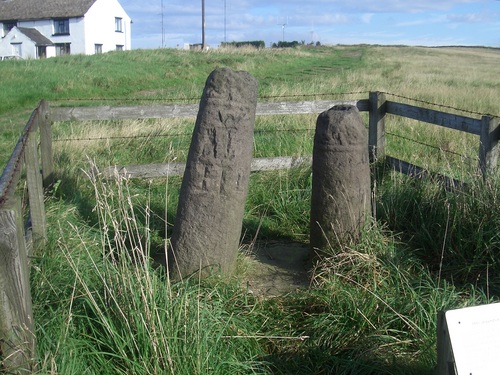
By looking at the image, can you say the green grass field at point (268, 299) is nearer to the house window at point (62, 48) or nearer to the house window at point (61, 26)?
the house window at point (62, 48)

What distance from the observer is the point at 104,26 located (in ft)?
201

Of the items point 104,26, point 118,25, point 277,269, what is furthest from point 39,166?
point 118,25

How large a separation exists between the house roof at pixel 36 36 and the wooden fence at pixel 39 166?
53616mm

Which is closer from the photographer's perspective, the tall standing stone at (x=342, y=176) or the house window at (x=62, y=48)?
the tall standing stone at (x=342, y=176)

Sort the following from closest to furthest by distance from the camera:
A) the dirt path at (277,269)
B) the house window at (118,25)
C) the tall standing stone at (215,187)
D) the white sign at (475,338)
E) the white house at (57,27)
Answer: the white sign at (475,338) < the tall standing stone at (215,187) < the dirt path at (277,269) < the white house at (57,27) < the house window at (118,25)

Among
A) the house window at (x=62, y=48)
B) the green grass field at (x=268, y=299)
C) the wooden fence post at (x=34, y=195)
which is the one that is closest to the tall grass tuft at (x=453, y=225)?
the green grass field at (x=268, y=299)

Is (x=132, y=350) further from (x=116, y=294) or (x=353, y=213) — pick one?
(x=353, y=213)

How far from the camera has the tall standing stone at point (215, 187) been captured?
16.4 ft

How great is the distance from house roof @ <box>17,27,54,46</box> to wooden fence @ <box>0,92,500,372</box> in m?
53.6

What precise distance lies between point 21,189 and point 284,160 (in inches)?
127

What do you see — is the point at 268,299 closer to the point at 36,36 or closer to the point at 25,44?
the point at 25,44

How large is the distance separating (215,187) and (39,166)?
2.53 meters

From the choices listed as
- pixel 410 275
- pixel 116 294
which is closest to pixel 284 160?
pixel 410 275

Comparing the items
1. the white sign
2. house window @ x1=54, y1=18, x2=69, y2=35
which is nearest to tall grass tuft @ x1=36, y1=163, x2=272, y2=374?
the white sign
